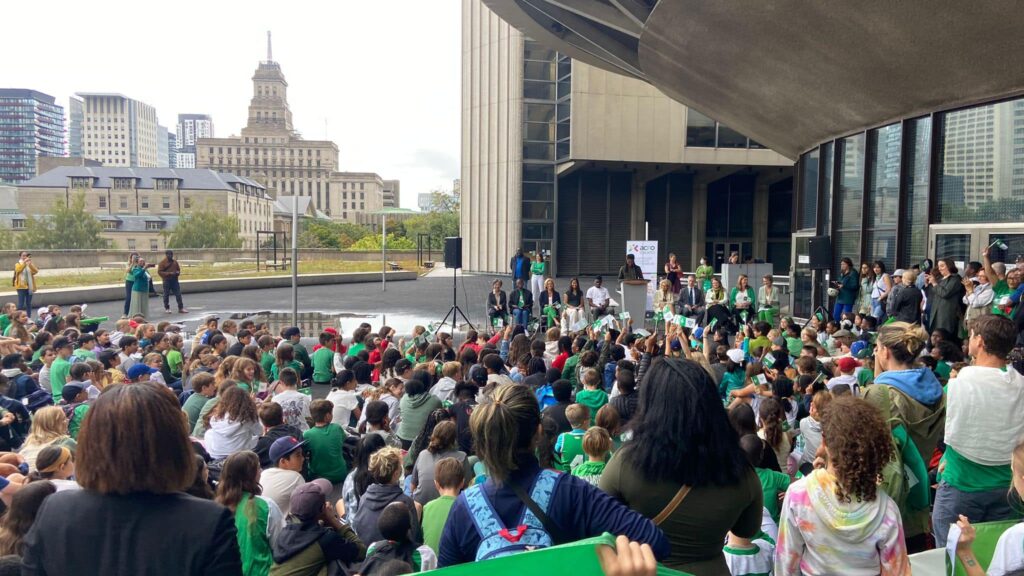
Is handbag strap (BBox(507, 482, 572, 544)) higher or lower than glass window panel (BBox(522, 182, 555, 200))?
lower

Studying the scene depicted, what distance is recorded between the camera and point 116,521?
6.54 feet

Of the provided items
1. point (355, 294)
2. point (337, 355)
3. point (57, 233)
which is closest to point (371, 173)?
point (57, 233)

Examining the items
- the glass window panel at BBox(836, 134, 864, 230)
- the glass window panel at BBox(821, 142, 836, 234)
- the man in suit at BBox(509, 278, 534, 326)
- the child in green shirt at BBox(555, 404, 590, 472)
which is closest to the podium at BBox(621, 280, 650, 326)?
the man in suit at BBox(509, 278, 534, 326)

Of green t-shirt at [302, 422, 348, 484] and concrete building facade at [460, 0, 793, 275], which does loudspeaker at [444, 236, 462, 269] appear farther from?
concrete building facade at [460, 0, 793, 275]

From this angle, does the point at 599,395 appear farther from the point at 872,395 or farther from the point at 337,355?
the point at 337,355

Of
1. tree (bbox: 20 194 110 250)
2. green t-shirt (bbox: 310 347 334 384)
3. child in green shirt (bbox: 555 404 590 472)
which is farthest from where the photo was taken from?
tree (bbox: 20 194 110 250)

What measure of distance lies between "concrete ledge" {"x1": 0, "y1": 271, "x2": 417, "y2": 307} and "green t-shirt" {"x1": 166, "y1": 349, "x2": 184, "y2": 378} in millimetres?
14645

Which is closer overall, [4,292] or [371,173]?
[4,292]

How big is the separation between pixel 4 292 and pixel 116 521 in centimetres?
2434

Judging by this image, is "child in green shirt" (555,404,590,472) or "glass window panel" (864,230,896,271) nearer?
"child in green shirt" (555,404,590,472)

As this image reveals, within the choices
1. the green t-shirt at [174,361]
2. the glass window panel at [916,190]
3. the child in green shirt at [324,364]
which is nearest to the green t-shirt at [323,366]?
the child in green shirt at [324,364]

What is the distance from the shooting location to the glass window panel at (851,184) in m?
15.7

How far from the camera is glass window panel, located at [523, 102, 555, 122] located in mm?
35094

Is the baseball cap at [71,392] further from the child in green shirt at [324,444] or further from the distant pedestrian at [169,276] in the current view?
the distant pedestrian at [169,276]
